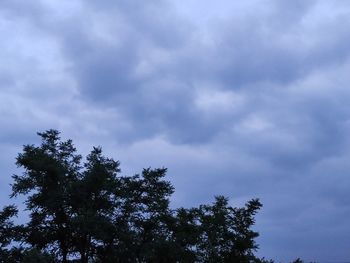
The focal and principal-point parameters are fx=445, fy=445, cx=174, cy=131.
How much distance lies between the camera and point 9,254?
34.1m

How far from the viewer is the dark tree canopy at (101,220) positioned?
36.0 metres

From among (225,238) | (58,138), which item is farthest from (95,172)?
(225,238)

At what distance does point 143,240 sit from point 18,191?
11337mm

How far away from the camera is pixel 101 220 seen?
1366 inches

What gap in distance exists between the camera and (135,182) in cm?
3972

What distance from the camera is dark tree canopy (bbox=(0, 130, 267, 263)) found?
118 feet

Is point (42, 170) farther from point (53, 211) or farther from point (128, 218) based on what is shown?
point (128, 218)

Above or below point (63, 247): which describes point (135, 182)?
above

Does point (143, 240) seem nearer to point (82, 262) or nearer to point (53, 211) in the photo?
point (82, 262)

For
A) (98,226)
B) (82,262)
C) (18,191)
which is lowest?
(82,262)

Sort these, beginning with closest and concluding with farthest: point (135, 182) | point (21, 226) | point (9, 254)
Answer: point (9, 254) < point (21, 226) < point (135, 182)

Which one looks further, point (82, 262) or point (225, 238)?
point (225, 238)

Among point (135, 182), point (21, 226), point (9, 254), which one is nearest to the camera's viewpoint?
point (9, 254)

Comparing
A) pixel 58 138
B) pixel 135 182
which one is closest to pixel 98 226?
pixel 135 182
